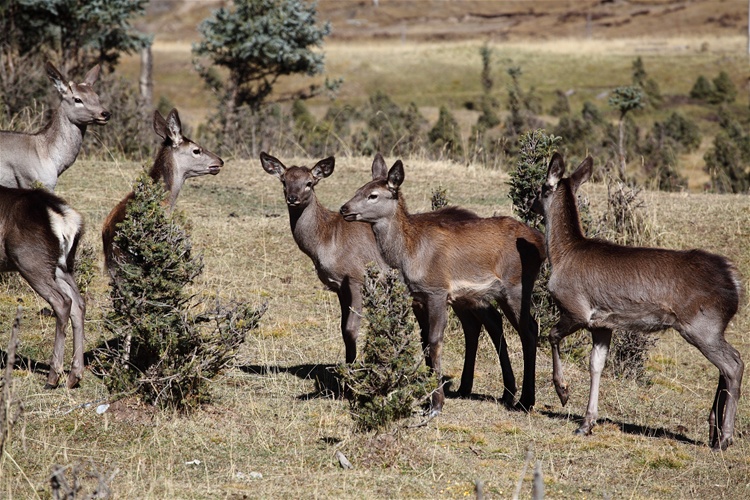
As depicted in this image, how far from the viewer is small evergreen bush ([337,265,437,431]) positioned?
816 cm

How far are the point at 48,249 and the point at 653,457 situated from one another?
5.97m

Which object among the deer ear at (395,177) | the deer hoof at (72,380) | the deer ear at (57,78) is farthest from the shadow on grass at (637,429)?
the deer ear at (57,78)

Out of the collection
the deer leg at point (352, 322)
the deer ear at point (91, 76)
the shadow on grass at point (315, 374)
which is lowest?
the shadow on grass at point (315, 374)

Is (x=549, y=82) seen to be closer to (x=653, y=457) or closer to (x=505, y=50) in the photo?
(x=505, y=50)

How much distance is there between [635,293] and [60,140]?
8047 mm

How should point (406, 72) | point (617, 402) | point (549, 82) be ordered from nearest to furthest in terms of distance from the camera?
point (617, 402) → point (549, 82) → point (406, 72)

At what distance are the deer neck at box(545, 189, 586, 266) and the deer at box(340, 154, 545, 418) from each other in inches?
11.3

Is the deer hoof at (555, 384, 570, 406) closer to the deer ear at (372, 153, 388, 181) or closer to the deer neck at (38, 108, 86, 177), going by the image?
the deer ear at (372, 153, 388, 181)

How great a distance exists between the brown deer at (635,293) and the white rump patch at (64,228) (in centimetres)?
475

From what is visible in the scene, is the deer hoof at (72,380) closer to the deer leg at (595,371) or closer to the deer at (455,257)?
the deer at (455,257)

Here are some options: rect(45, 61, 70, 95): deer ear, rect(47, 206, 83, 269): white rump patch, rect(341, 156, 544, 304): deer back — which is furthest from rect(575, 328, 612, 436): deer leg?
rect(45, 61, 70, 95): deer ear

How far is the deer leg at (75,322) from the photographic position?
31.5ft

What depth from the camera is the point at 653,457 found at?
870 centimetres

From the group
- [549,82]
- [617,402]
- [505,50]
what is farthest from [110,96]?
[505,50]
